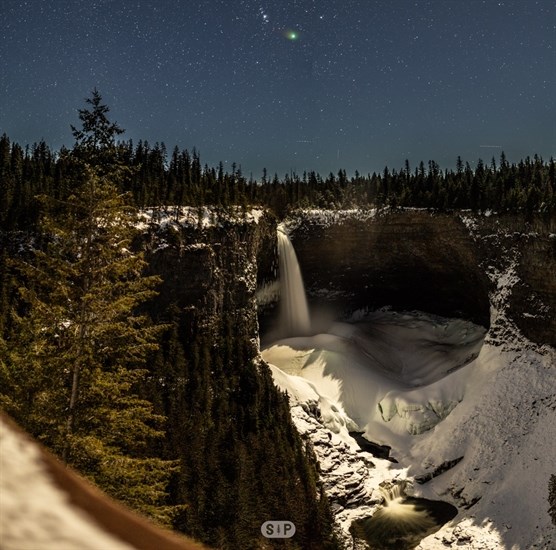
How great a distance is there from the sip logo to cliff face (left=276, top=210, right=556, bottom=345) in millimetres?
25835

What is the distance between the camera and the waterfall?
52969mm

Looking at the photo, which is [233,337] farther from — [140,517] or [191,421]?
[140,517]

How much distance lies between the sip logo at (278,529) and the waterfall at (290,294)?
2891cm

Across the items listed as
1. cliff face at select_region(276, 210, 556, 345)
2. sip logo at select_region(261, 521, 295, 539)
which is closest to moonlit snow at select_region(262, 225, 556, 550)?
cliff face at select_region(276, 210, 556, 345)

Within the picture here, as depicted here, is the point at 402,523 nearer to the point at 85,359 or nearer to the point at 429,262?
the point at 85,359

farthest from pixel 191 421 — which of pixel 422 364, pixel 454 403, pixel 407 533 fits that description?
pixel 422 364

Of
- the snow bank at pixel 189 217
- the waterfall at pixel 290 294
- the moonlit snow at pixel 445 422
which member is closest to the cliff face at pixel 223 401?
the snow bank at pixel 189 217

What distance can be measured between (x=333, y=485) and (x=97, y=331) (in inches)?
923

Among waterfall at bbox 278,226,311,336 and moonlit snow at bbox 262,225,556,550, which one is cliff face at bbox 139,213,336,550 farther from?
waterfall at bbox 278,226,311,336

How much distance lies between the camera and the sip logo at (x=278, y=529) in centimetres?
2369

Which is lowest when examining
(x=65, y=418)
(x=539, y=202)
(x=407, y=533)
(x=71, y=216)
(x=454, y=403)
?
(x=407, y=533)

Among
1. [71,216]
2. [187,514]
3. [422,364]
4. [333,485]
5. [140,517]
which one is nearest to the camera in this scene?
[140,517]

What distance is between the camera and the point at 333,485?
31.7m

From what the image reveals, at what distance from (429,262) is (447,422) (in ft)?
58.4
